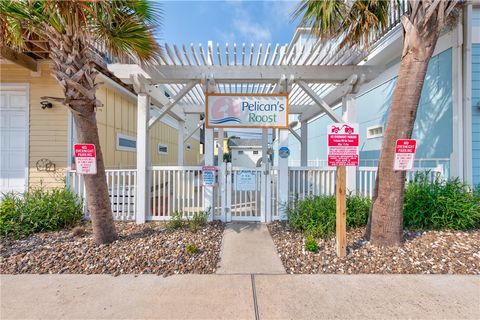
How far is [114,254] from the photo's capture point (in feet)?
10.8

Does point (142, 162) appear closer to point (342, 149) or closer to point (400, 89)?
point (342, 149)

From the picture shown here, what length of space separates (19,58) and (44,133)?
5.57ft

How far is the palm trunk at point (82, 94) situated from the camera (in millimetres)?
3260

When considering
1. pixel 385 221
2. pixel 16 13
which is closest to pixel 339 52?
pixel 385 221

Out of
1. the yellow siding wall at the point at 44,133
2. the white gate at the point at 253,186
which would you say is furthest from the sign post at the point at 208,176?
the yellow siding wall at the point at 44,133

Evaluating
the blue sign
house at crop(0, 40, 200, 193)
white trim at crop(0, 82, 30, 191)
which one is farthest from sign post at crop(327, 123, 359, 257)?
white trim at crop(0, 82, 30, 191)

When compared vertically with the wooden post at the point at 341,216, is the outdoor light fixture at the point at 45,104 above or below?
above

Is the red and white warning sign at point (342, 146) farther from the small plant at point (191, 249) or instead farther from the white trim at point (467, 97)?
the white trim at point (467, 97)

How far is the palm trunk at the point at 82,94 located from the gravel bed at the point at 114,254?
0.37 meters

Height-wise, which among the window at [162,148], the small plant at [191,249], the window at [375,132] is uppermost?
the window at [375,132]

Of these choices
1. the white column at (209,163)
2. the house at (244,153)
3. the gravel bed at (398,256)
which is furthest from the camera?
the house at (244,153)

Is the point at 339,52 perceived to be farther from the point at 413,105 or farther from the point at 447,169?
the point at 447,169

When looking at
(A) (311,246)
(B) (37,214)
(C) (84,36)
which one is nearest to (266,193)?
(A) (311,246)

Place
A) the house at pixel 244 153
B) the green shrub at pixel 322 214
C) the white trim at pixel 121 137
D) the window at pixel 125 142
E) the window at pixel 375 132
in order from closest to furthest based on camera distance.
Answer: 1. the green shrub at pixel 322 214
2. the window at pixel 375 132
3. the white trim at pixel 121 137
4. the window at pixel 125 142
5. the house at pixel 244 153
